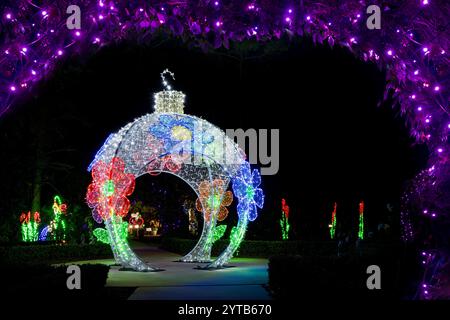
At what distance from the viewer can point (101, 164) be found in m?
13.5

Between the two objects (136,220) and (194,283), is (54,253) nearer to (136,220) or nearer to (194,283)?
(194,283)

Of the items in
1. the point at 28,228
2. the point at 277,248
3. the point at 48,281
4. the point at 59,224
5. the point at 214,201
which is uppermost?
the point at 214,201

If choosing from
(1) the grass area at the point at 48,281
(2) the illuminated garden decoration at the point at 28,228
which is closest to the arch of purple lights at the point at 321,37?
(1) the grass area at the point at 48,281

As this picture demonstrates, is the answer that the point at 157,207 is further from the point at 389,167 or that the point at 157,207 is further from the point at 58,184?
the point at 389,167

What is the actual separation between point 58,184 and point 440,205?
72.9 feet

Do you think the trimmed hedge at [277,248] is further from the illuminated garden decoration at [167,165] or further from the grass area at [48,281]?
the grass area at [48,281]

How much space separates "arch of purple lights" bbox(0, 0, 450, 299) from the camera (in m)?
5.65

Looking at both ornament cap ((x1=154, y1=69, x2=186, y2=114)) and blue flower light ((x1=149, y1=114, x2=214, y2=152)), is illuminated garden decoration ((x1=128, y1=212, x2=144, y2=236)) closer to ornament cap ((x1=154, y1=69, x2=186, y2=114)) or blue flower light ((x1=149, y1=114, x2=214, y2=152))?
blue flower light ((x1=149, y1=114, x2=214, y2=152))

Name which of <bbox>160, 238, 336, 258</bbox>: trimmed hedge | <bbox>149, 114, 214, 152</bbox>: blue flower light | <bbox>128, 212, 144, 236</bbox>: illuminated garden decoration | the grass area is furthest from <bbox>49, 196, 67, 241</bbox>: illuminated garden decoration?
the grass area

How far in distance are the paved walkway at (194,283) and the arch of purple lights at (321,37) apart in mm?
4290

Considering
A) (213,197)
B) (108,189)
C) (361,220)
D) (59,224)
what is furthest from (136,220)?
(108,189)

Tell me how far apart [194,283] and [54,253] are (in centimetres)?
893

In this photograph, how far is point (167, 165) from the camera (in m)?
16.4
